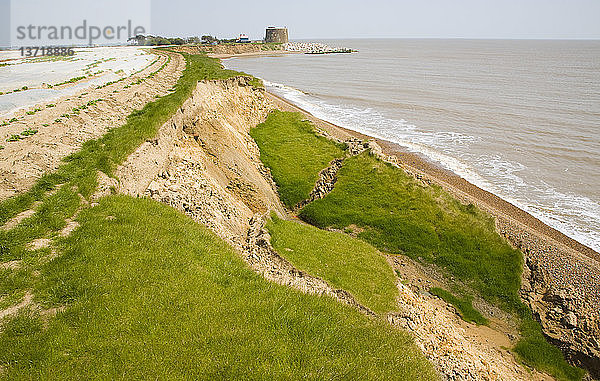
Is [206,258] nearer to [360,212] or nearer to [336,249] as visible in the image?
[336,249]

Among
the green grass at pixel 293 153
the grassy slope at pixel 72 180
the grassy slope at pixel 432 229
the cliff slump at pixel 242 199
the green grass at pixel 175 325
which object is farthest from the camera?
the green grass at pixel 293 153

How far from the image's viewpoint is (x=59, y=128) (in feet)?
64.6

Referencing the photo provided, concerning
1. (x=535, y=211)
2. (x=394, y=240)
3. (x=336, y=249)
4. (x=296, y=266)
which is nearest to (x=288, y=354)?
(x=296, y=266)

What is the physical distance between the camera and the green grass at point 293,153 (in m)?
27.2

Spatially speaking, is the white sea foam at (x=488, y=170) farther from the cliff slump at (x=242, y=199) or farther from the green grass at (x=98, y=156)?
the green grass at (x=98, y=156)

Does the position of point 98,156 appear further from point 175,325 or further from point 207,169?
point 175,325

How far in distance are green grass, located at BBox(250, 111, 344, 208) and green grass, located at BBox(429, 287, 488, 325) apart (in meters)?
12.2

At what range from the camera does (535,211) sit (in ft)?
94.5

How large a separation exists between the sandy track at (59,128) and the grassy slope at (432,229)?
13426mm

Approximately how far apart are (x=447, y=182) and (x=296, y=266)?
2474cm

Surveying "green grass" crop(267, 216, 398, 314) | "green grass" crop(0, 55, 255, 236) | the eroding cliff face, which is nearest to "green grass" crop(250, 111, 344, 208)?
the eroding cliff face

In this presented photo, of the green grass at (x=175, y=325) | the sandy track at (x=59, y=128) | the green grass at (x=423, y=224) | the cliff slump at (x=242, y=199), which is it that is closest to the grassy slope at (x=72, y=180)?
the sandy track at (x=59, y=128)

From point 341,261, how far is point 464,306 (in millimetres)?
7038

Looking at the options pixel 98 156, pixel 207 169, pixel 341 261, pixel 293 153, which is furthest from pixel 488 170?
pixel 98 156
